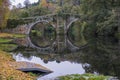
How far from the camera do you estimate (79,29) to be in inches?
3349

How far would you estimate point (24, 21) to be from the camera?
262 ft

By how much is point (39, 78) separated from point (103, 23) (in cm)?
4359

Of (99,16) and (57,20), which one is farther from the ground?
(99,16)

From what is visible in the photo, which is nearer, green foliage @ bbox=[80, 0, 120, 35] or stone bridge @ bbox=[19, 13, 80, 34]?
green foliage @ bbox=[80, 0, 120, 35]

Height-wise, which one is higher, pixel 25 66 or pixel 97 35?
pixel 25 66

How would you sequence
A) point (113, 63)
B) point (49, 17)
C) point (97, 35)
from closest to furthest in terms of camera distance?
point (113, 63), point (97, 35), point (49, 17)

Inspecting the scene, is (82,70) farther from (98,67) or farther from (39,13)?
(39,13)

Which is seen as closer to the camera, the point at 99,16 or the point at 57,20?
the point at 99,16

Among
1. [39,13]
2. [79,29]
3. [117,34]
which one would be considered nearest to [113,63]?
[117,34]

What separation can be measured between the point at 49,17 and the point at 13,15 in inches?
480

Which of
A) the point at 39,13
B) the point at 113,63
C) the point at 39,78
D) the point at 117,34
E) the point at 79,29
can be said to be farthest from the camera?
the point at 39,13

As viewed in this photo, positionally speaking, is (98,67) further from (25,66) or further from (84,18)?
(84,18)

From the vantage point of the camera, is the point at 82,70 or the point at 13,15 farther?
the point at 13,15

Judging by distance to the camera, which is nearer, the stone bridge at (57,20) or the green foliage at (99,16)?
the green foliage at (99,16)
